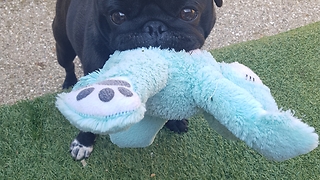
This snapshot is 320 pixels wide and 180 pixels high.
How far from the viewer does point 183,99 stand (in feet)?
3.74

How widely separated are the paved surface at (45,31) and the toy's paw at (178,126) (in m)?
0.78

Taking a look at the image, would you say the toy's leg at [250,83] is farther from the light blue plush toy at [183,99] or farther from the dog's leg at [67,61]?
the dog's leg at [67,61]

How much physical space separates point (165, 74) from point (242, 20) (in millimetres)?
1969

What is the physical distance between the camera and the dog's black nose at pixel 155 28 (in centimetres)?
126

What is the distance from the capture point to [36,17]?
2.85 meters

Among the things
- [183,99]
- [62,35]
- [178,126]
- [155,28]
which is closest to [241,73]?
[183,99]

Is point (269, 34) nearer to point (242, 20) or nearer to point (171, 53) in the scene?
point (242, 20)

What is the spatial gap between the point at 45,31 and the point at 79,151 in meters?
1.15

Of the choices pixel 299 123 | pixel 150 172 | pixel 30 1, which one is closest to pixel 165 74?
pixel 299 123

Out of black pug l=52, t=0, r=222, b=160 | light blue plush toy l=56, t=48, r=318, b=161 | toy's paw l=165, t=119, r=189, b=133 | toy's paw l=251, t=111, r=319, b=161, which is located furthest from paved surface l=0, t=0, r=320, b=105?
toy's paw l=251, t=111, r=319, b=161

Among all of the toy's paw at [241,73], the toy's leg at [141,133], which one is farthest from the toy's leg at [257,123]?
the toy's leg at [141,133]

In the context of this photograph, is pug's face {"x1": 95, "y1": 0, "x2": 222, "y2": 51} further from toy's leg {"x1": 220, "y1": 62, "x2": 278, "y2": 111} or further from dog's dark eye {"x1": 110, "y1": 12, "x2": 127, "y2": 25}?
toy's leg {"x1": 220, "y1": 62, "x2": 278, "y2": 111}

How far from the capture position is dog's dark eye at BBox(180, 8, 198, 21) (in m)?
1.30

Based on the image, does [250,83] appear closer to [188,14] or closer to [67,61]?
[188,14]
